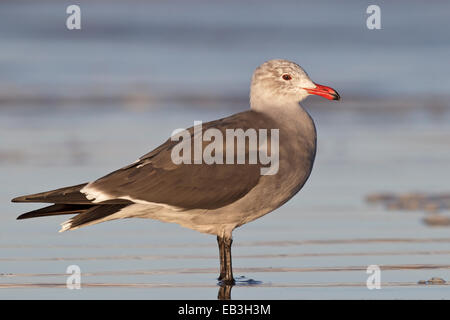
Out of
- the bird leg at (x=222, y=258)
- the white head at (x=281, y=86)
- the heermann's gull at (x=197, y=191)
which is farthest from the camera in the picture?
the white head at (x=281, y=86)

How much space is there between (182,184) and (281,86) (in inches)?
44.2

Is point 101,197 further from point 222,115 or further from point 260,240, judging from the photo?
point 222,115

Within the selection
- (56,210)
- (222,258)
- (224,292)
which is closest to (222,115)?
(222,258)

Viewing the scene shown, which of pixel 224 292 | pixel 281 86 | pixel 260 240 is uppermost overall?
pixel 281 86

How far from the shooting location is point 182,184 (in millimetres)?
6844

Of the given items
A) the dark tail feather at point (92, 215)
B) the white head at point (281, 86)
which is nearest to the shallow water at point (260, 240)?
the dark tail feather at point (92, 215)

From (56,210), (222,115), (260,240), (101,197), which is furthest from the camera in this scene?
(222,115)

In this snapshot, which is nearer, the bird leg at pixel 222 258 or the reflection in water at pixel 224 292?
the reflection in water at pixel 224 292

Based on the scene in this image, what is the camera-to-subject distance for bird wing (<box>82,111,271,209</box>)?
22.3 feet

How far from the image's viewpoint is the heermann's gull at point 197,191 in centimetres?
679

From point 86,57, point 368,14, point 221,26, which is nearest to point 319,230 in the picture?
point 86,57

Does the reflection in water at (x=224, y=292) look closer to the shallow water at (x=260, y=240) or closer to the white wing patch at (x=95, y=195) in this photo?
the shallow water at (x=260, y=240)

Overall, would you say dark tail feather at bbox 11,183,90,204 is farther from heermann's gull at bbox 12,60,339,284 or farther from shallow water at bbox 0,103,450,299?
shallow water at bbox 0,103,450,299
